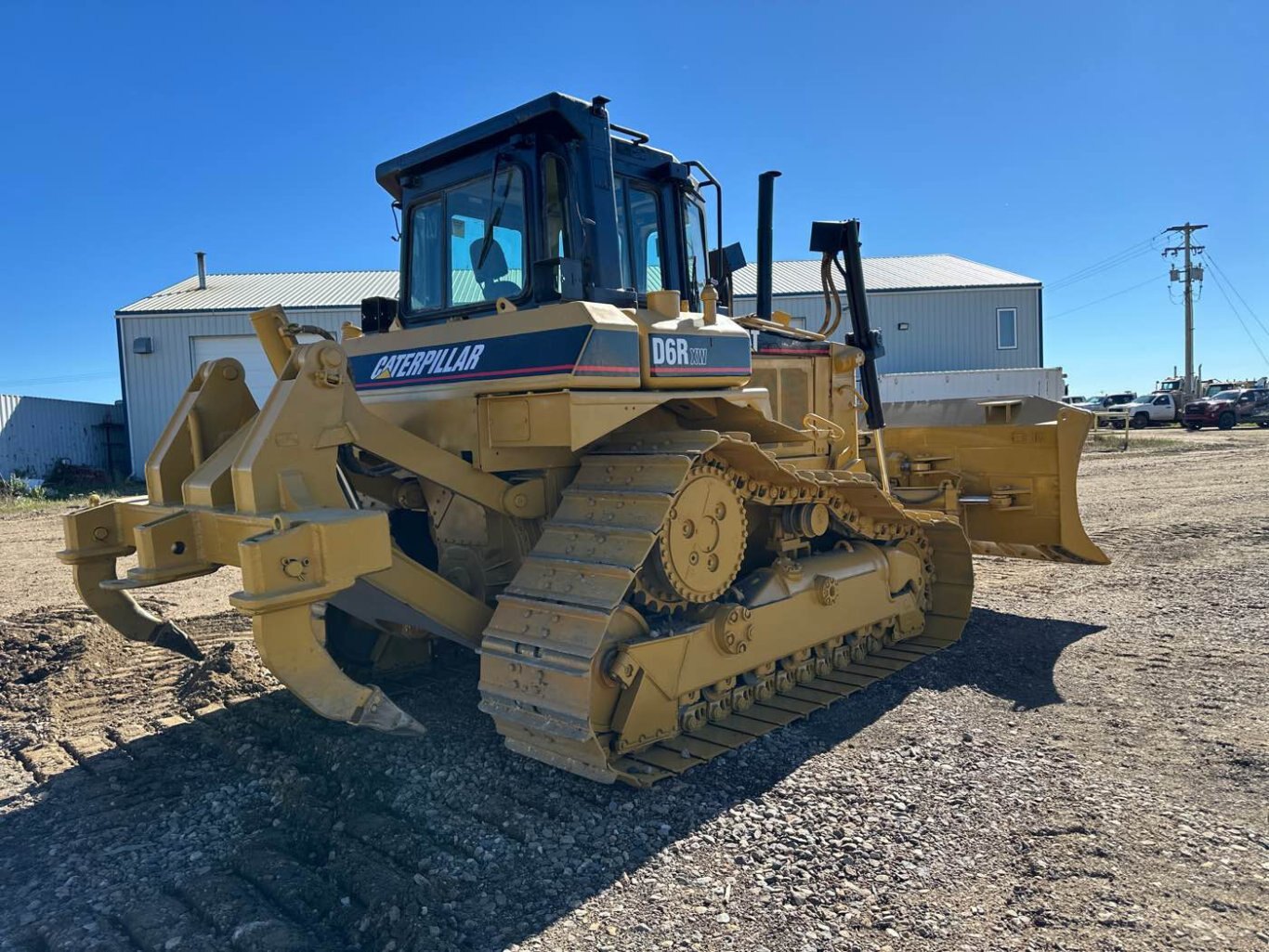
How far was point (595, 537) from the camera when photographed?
4.30 m

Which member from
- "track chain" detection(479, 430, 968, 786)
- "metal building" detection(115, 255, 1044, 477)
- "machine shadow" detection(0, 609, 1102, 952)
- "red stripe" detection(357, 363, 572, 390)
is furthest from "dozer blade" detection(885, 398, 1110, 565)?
"metal building" detection(115, 255, 1044, 477)

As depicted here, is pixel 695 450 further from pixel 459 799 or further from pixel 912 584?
pixel 912 584

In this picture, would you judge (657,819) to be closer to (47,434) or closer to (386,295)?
(386,295)

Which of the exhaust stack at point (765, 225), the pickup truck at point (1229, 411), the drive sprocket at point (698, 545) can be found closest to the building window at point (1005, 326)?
the pickup truck at point (1229, 411)

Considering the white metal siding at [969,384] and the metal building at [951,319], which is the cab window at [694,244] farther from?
the metal building at [951,319]

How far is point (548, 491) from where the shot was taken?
16.1 feet

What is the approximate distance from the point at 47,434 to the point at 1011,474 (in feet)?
73.9

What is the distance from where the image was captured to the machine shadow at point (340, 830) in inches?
128

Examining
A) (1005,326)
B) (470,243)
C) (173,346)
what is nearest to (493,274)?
(470,243)

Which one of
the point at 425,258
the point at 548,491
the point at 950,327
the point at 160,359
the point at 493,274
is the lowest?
the point at 548,491

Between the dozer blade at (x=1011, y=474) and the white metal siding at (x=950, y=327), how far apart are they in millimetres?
21075

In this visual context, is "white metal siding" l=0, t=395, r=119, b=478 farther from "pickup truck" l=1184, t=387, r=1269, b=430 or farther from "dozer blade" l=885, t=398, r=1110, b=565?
"pickup truck" l=1184, t=387, r=1269, b=430

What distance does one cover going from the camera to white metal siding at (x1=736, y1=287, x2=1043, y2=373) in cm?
2891

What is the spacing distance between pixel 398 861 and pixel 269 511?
1494 millimetres
